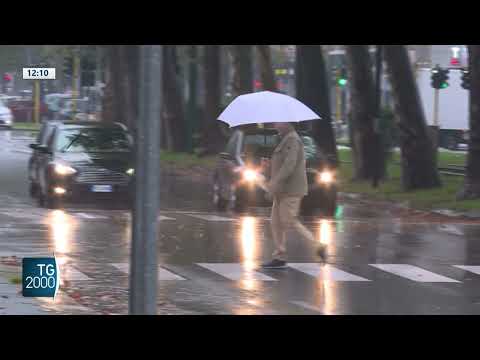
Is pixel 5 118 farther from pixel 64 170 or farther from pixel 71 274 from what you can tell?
pixel 71 274

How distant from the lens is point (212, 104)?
41031 mm

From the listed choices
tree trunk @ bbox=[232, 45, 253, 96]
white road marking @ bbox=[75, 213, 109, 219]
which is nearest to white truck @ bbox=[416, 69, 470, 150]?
tree trunk @ bbox=[232, 45, 253, 96]

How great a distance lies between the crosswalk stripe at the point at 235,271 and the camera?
1391 cm

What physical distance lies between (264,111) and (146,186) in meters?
6.44

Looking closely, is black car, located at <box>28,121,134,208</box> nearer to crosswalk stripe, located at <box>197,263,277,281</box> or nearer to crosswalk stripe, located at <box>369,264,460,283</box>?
crosswalk stripe, located at <box>197,263,277,281</box>

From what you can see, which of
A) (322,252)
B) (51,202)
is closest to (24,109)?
(51,202)

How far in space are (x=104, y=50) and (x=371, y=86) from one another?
52.2 ft

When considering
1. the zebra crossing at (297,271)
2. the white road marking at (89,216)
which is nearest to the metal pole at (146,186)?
the zebra crossing at (297,271)

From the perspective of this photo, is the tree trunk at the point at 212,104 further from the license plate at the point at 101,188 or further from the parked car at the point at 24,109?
the license plate at the point at 101,188

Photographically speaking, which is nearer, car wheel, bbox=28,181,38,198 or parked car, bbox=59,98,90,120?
car wheel, bbox=28,181,38,198

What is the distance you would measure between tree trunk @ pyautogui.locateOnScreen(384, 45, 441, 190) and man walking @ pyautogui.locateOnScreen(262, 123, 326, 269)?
41.4 feet

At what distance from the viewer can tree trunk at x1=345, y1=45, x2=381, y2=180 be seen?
29.5 m
